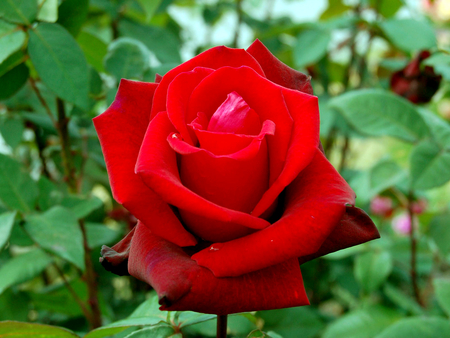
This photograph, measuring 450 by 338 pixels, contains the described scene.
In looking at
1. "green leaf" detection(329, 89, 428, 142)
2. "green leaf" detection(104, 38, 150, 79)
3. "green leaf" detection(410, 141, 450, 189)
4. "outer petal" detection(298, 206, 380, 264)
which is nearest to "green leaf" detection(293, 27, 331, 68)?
"green leaf" detection(329, 89, 428, 142)

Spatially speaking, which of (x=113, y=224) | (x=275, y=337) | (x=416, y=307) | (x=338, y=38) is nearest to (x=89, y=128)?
(x=275, y=337)

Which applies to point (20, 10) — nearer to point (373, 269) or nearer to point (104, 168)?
point (104, 168)

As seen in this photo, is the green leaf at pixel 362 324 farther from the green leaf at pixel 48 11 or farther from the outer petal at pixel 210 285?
the green leaf at pixel 48 11

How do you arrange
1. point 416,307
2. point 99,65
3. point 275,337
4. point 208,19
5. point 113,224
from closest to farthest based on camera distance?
point 275,337 → point 99,65 → point 416,307 → point 208,19 → point 113,224

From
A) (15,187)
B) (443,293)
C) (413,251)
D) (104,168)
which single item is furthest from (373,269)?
(15,187)

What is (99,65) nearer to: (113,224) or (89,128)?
(89,128)

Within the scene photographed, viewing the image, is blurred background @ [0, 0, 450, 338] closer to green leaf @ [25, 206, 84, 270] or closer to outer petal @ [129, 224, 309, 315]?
green leaf @ [25, 206, 84, 270]
